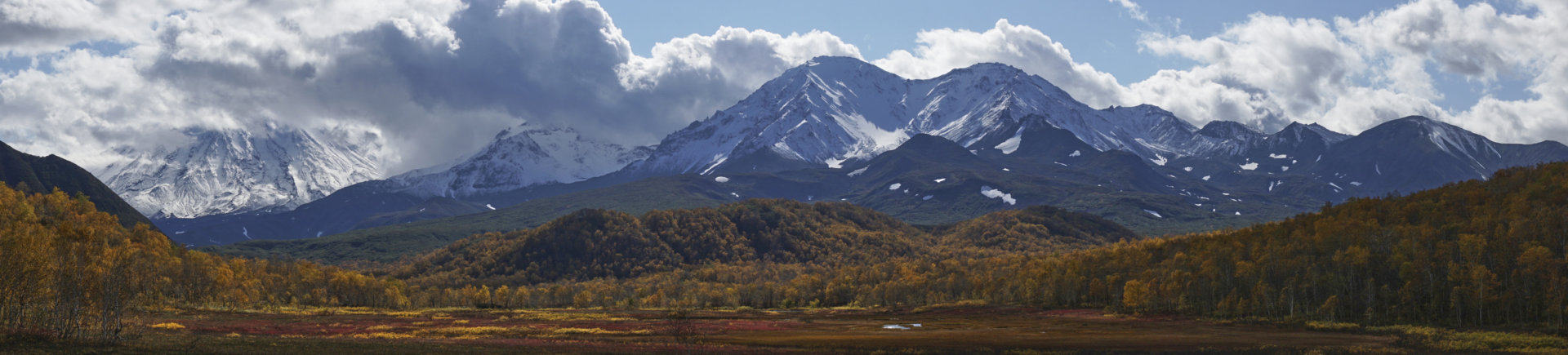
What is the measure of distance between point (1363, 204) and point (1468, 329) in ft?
262

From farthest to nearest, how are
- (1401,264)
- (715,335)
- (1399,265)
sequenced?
1. (1399,265)
2. (1401,264)
3. (715,335)

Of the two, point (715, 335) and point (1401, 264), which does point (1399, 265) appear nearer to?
point (1401, 264)

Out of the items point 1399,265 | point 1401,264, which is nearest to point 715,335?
point 1401,264

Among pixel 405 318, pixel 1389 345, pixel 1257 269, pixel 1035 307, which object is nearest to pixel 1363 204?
pixel 1257 269

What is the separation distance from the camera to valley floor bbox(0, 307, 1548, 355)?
92.1 metres

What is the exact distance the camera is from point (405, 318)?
159 metres

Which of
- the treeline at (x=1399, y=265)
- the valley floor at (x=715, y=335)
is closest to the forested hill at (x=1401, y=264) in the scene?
the treeline at (x=1399, y=265)

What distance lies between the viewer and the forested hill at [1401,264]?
123062 mm

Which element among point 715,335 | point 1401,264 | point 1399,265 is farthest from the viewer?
point 1399,265

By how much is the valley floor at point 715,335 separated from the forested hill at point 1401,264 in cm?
1179

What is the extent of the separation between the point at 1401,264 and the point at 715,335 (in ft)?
299

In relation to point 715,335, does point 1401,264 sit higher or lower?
higher

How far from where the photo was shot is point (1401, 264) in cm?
13512

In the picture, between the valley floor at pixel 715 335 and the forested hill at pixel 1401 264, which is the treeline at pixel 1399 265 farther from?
the valley floor at pixel 715 335
